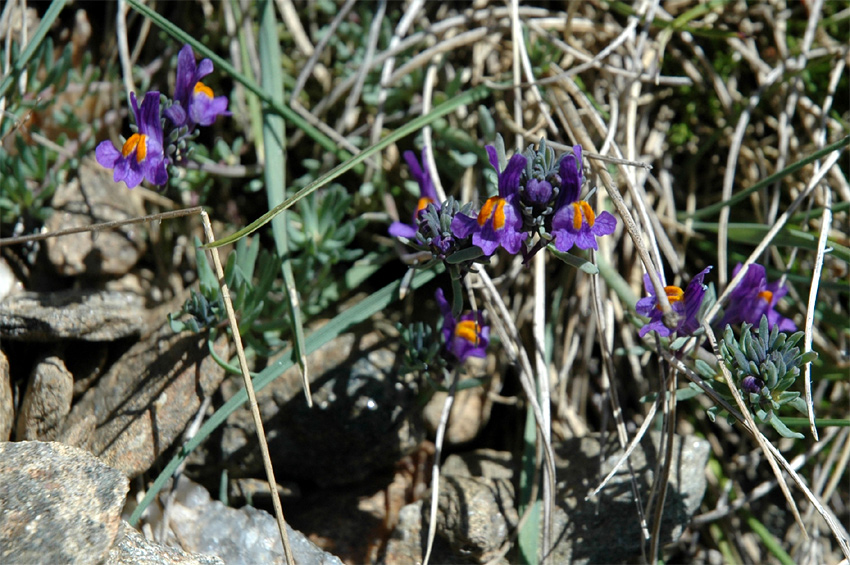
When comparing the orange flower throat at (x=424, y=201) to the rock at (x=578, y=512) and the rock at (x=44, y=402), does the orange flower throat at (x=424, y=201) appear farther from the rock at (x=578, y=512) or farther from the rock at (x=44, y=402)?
the rock at (x=44, y=402)

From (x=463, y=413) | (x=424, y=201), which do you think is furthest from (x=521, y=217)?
(x=463, y=413)

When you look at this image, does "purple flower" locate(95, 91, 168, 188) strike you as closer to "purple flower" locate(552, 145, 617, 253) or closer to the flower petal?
the flower petal

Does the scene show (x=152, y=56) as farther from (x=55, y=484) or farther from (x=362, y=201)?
(x=55, y=484)

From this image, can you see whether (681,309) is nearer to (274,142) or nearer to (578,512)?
(578,512)

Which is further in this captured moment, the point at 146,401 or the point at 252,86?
the point at 252,86

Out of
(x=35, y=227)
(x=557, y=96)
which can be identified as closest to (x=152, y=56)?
(x=35, y=227)

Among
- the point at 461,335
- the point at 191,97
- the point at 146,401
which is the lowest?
the point at 461,335

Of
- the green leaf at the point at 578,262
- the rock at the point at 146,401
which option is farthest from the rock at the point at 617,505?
the rock at the point at 146,401
